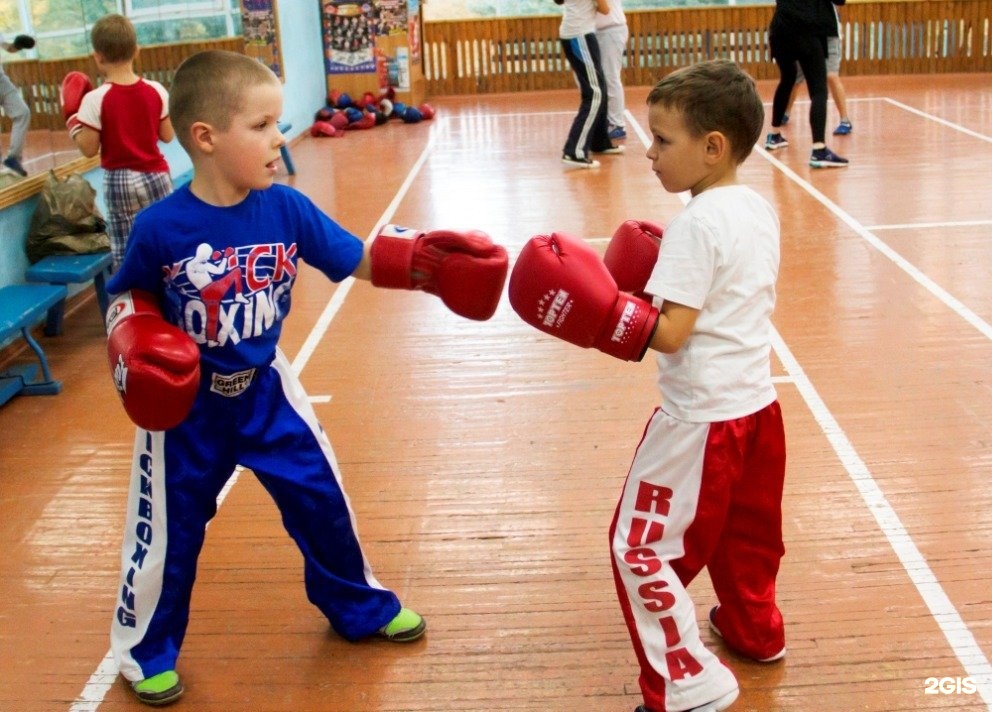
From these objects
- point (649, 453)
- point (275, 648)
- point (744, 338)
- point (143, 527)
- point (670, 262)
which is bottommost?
point (275, 648)

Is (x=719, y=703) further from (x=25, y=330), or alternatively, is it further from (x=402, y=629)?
(x=25, y=330)

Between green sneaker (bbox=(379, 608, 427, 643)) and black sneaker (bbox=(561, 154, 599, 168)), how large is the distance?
6.58 metres

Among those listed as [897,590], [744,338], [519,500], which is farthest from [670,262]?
[519,500]

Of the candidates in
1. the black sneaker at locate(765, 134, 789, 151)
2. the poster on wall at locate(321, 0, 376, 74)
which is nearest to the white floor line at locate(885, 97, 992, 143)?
the black sneaker at locate(765, 134, 789, 151)

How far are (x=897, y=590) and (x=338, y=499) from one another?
1.45m

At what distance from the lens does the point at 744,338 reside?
225cm

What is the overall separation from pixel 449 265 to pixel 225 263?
49cm

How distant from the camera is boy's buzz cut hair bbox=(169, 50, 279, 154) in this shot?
231 centimetres

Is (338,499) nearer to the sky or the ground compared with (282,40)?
nearer to the ground

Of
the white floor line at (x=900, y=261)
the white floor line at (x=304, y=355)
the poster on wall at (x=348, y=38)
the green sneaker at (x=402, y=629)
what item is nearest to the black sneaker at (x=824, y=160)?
the white floor line at (x=900, y=261)

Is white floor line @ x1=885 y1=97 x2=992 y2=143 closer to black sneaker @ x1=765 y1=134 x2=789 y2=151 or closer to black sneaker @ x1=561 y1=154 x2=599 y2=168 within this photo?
black sneaker @ x1=765 y1=134 x2=789 y2=151

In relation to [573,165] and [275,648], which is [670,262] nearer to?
[275,648]

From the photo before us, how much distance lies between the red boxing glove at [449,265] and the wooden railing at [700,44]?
40.7 feet

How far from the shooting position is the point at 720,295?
7.26 feet
